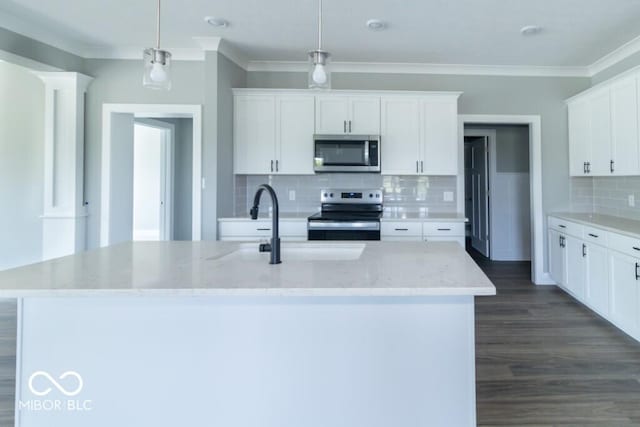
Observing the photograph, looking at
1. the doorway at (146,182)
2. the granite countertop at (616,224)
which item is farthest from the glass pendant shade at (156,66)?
the doorway at (146,182)

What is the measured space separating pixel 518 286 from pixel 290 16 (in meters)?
3.89

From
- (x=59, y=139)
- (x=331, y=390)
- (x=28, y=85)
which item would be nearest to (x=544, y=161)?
(x=331, y=390)

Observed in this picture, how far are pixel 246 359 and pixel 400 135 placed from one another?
3.20 meters

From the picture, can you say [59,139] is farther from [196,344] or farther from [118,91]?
[196,344]

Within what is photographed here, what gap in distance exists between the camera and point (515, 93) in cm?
432

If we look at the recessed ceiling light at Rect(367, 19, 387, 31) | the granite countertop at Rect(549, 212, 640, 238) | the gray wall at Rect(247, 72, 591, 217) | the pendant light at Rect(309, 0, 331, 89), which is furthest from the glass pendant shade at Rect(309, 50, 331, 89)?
the granite countertop at Rect(549, 212, 640, 238)

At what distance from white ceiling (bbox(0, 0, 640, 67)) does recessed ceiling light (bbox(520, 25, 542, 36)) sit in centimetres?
5

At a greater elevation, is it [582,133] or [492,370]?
[582,133]

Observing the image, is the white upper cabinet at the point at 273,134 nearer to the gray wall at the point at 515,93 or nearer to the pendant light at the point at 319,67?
the gray wall at the point at 515,93

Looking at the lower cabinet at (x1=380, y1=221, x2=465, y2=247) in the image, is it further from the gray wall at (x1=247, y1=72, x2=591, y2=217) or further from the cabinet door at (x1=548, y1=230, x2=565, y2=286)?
the gray wall at (x1=247, y1=72, x2=591, y2=217)

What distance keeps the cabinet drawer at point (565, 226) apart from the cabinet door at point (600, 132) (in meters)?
0.58

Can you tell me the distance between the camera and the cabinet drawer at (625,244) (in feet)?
8.75

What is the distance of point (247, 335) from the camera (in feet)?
4.45

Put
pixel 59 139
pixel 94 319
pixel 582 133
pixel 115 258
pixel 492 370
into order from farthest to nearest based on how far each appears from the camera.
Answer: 1. pixel 582 133
2. pixel 59 139
3. pixel 492 370
4. pixel 115 258
5. pixel 94 319
